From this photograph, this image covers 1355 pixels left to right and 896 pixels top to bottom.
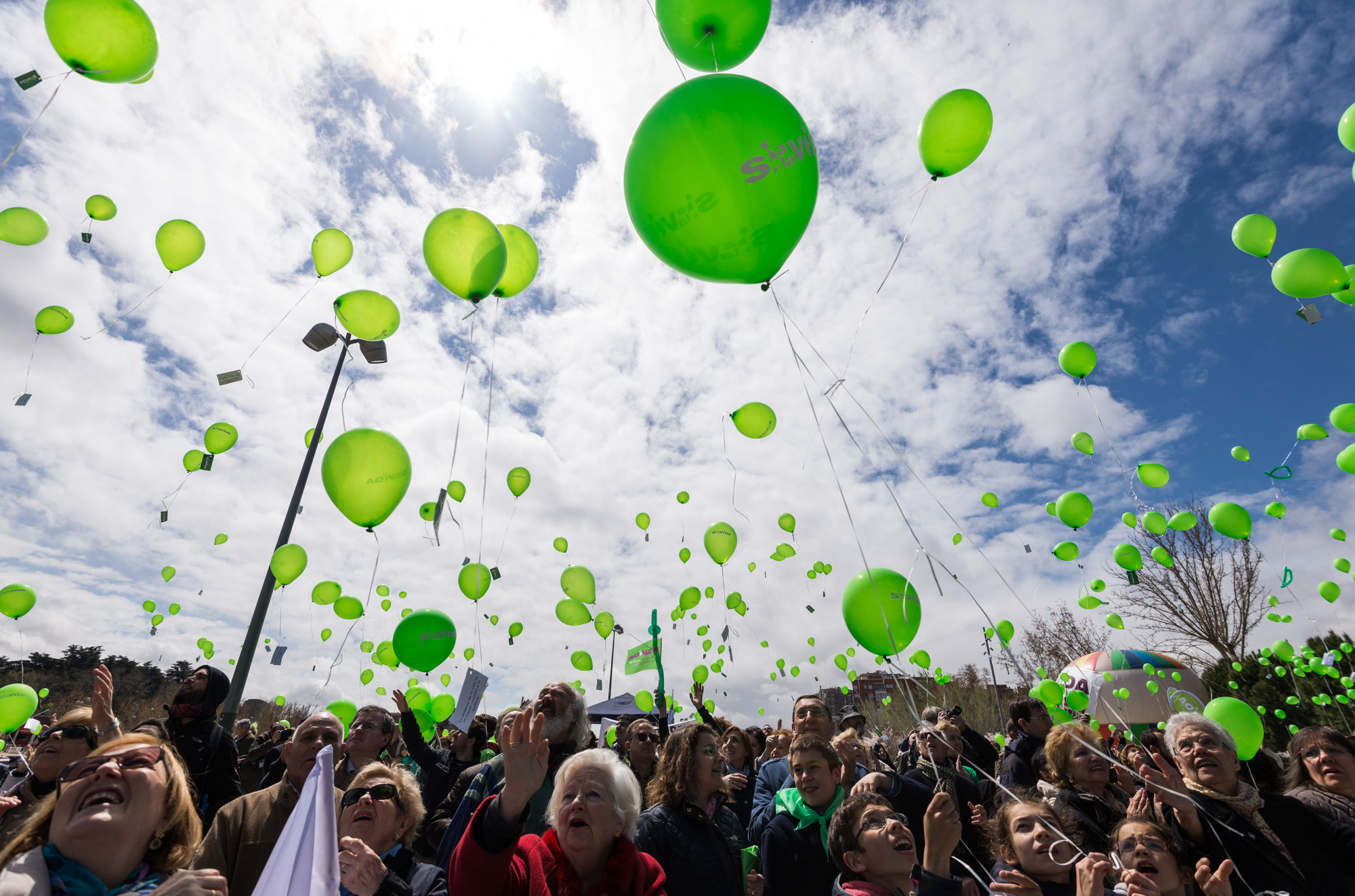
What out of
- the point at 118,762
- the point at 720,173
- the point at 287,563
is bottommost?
the point at 118,762

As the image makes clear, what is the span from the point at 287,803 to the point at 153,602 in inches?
332

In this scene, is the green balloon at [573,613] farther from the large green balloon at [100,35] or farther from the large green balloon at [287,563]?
the large green balloon at [100,35]

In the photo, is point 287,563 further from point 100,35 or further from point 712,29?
point 712,29

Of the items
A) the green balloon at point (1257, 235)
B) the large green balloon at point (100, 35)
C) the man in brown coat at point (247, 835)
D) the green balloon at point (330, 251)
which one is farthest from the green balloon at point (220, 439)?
the green balloon at point (1257, 235)

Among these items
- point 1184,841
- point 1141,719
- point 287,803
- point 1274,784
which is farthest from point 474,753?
point 1141,719

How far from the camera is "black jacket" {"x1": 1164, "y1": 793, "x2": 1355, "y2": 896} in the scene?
2463 millimetres

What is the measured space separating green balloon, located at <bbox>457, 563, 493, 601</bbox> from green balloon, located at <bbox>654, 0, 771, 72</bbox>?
200 inches

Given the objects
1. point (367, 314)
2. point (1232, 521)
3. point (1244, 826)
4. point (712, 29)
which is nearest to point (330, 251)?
point (367, 314)

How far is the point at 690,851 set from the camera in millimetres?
2830

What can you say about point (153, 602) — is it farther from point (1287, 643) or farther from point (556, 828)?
point (1287, 643)

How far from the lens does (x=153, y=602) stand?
28.7 ft

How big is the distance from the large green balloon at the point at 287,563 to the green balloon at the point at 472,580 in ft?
4.95

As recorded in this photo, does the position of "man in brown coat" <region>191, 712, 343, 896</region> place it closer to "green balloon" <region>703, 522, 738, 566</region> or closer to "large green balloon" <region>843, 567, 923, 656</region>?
"large green balloon" <region>843, 567, 923, 656</region>

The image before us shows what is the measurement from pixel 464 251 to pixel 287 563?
3991 mm
